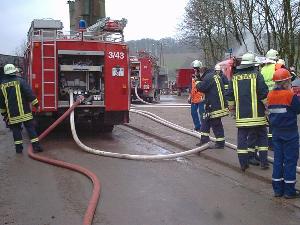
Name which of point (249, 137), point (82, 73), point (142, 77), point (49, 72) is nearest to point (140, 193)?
point (249, 137)

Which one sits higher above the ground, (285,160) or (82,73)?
(82,73)

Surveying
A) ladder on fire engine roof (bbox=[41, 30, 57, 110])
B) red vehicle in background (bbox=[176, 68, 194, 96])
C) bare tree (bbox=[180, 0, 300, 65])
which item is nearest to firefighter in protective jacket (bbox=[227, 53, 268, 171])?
ladder on fire engine roof (bbox=[41, 30, 57, 110])

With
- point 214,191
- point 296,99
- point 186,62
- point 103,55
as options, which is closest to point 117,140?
point 103,55

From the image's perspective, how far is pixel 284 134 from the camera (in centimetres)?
595

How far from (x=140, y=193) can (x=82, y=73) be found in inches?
222

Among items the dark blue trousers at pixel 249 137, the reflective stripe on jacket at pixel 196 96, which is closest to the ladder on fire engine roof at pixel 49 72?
the reflective stripe on jacket at pixel 196 96

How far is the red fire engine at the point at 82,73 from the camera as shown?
10531 millimetres

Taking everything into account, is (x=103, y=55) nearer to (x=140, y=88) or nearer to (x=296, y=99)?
(x=296, y=99)

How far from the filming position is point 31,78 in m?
10.6

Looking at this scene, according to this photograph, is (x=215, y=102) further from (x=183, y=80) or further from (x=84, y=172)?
(x=183, y=80)

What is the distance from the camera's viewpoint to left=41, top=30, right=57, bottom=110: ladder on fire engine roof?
34.5 ft

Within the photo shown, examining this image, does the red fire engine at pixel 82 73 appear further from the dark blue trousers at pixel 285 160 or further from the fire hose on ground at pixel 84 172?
the dark blue trousers at pixel 285 160

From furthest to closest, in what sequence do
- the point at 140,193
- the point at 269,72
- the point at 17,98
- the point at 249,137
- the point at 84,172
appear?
the point at 17,98 < the point at 269,72 < the point at 249,137 < the point at 84,172 < the point at 140,193

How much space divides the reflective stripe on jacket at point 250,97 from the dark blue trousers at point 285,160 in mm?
1111
